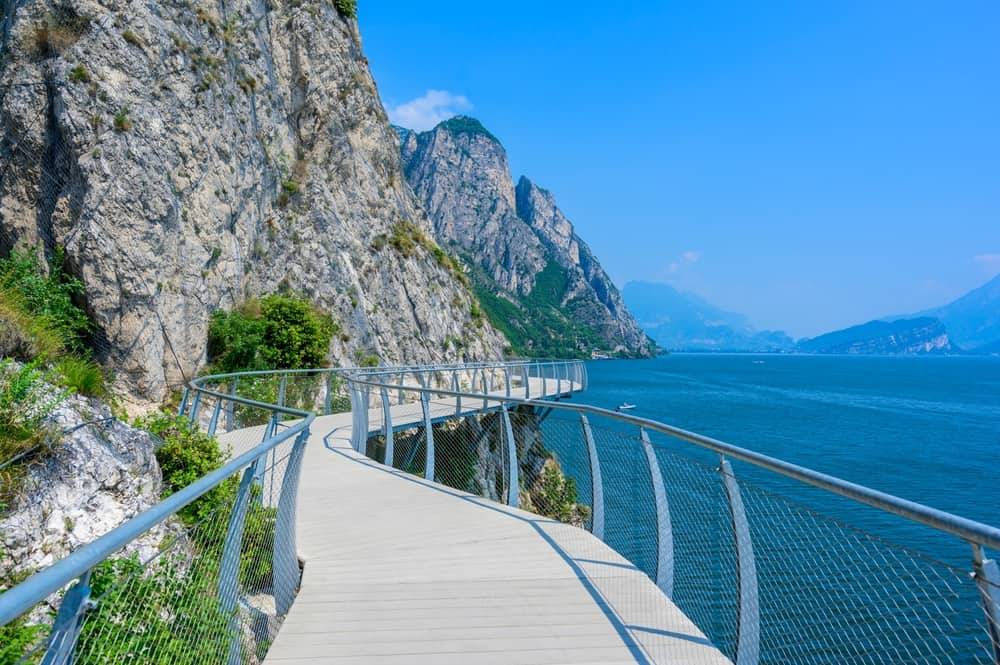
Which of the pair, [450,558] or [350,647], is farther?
[450,558]

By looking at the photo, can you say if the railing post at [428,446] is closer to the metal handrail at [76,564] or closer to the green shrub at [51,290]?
the metal handrail at [76,564]

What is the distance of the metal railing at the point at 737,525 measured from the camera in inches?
98.8

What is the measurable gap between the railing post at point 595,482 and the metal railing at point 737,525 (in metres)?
0.01

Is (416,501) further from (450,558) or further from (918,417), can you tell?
(918,417)

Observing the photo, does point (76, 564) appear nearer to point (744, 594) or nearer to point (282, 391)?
point (744, 594)

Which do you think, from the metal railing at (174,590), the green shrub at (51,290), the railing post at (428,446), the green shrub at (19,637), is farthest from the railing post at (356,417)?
the green shrub at (19,637)

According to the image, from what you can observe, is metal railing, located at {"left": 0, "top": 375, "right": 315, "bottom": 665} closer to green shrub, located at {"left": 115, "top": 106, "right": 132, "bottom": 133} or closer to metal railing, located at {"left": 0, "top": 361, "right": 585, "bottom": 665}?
metal railing, located at {"left": 0, "top": 361, "right": 585, "bottom": 665}

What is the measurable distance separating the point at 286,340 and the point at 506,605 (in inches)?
731

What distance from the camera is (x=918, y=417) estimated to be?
4941 cm

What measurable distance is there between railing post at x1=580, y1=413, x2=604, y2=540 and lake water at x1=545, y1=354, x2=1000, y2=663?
0.25 meters

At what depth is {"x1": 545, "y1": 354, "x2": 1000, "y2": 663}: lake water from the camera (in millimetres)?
4352

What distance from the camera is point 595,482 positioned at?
5820 mm

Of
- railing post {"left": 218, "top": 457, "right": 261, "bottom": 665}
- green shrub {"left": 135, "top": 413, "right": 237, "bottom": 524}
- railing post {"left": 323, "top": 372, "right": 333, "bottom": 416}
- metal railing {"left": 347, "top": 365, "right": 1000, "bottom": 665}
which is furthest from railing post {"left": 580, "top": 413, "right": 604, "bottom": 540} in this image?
railing post {"left": 323, "top": 372, "right": 333, "bottom": 416}

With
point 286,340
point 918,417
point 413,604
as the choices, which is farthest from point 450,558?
point 918,417
